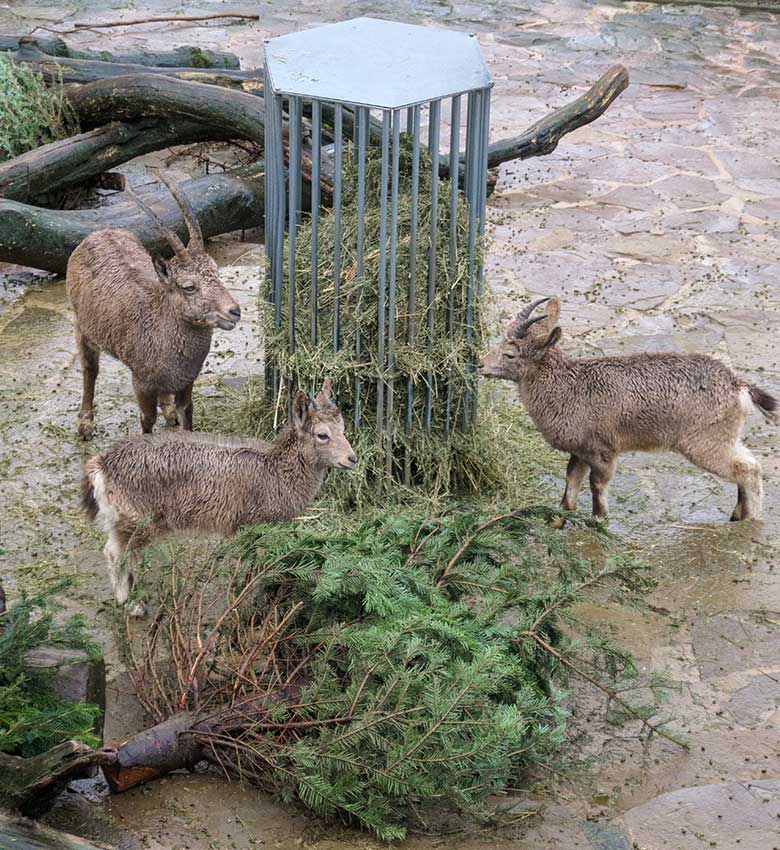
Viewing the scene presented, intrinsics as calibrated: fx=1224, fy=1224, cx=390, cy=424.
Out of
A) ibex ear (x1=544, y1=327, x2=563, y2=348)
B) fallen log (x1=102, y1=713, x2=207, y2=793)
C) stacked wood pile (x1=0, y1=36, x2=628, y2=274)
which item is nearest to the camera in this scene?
fallen log (x1=102, y1=713, x2=207, y2=793)

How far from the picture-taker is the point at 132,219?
8859 millimetres

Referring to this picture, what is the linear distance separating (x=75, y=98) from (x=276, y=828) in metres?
7.08

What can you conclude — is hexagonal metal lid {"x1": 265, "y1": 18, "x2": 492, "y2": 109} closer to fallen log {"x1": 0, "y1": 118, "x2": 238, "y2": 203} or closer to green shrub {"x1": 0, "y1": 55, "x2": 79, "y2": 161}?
fallen log {"x1": 0, "y1": 118, "x2": 238, "y2": 203}

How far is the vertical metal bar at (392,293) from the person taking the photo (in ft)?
19.0

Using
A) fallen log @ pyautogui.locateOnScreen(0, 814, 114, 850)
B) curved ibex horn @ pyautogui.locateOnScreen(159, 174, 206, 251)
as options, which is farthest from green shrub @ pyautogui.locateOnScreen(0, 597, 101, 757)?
curved ibex horn @ pyautogui.locateOnScreen(159, 174, 206, 251)

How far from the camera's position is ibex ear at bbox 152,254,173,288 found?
6645 mm

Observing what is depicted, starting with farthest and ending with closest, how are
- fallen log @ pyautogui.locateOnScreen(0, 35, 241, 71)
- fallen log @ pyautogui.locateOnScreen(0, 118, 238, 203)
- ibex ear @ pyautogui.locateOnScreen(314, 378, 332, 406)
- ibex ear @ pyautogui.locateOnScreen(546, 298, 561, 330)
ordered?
fallen log @ pyautogui.locateOnScreen(0, 35, 241, 71), fallen log @ pyautogui.locateOnScreen(0, 118, 238, 203), ibex ear @ pyautogui.locateOnScreen(546, 298, 561, 330), ibex ear @ pyautogui.locateOnScreen(314, 378, 332, 406)

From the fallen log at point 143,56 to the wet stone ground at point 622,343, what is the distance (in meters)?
2.32

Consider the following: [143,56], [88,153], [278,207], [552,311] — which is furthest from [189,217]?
[143,56]

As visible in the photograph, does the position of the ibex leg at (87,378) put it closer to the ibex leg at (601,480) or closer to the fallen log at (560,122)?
the ibex leg at (601,480)

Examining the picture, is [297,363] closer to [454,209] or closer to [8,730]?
[454,209]

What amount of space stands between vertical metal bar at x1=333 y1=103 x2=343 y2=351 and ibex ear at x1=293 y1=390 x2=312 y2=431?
66cm

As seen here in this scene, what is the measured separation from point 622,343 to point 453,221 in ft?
8.01

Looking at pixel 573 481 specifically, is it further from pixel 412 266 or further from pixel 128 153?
pixel 128 153
